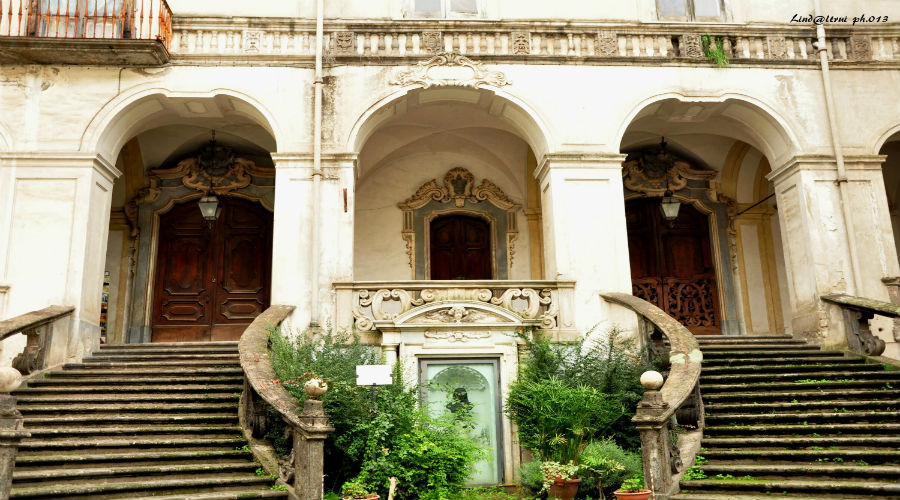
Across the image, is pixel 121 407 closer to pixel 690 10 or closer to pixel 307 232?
pixel 307 232

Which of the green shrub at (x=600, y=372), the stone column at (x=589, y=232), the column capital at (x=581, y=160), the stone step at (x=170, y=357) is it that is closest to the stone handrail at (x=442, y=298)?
the stone column at (x=589, y=232)

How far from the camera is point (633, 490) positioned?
7.18m

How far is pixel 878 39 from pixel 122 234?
1377 centimetres

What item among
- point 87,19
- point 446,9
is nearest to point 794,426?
point 446,9

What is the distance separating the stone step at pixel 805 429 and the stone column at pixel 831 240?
3.05 m

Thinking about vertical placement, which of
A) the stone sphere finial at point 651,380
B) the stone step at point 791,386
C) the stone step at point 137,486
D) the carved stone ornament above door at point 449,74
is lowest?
the stone step at point 137,486

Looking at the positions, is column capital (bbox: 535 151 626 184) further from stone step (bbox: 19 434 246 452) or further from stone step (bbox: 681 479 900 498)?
stone step (bbox: 19 434 246 452)

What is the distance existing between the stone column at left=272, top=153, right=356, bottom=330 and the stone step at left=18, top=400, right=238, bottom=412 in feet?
6.54

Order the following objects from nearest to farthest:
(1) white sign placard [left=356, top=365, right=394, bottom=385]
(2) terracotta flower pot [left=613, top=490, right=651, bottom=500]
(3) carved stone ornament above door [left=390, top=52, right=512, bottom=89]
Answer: (2) terracotta flower pot [left=613, top=490, right=651, bottom=500] → (1) white sign placard [left=356, top=365, right=394, bottom=385] → (3) carved stone ornament above door [left=390, top=52, right=512, bottom=89]

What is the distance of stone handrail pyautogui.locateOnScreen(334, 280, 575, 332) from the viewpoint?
10.4 meters

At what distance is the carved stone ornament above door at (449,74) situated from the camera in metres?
11.5

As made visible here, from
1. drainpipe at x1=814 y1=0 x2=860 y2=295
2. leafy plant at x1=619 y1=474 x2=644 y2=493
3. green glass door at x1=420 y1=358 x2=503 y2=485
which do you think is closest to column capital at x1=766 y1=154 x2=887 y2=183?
drainpipe at x1=814 y1=0 x2=860 y2=295

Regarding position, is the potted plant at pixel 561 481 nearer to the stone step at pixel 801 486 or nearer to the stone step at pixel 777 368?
the stone step at pixel 801 486

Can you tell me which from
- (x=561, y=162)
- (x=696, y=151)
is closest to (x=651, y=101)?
(x=561, y=162)
